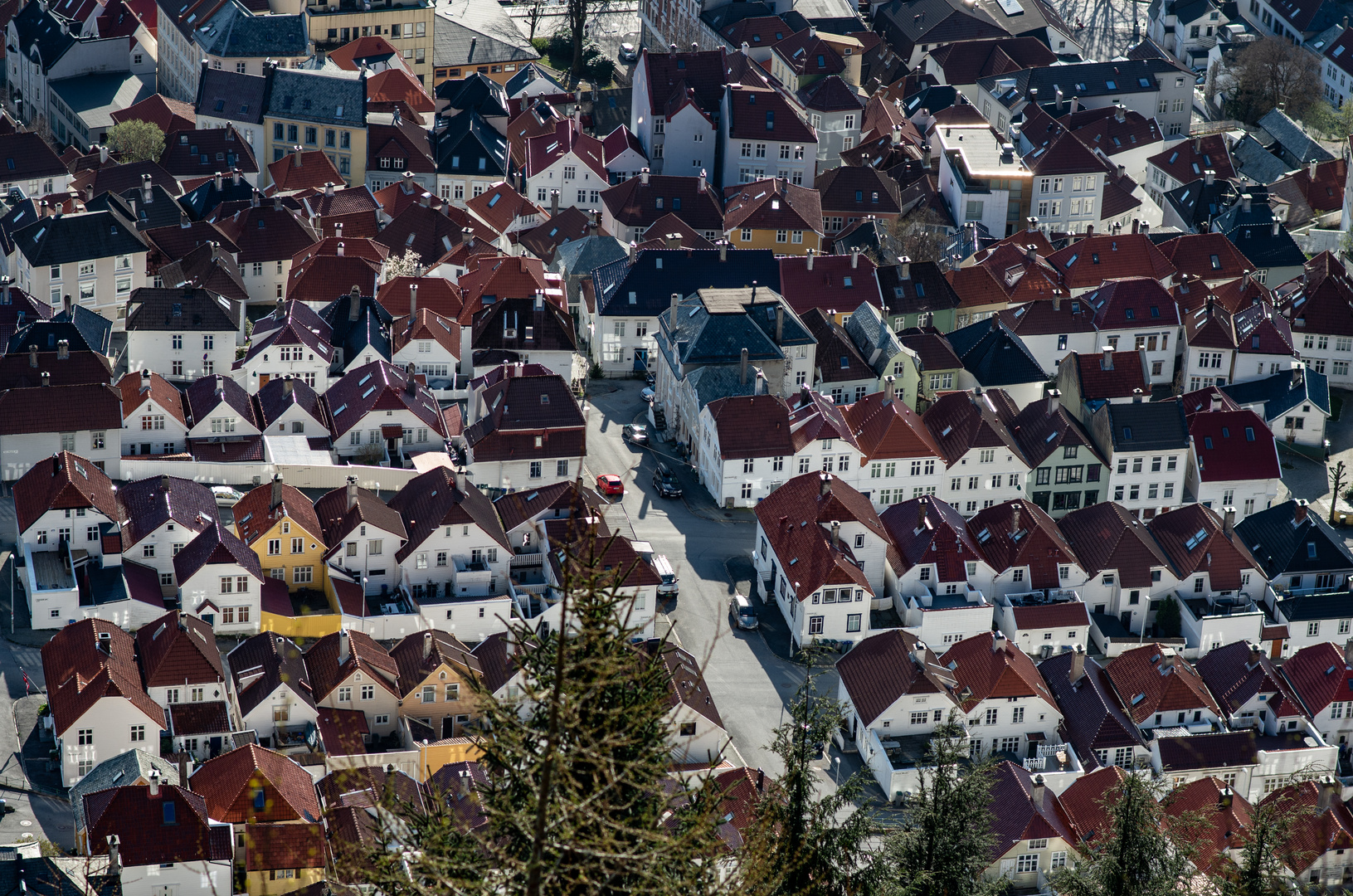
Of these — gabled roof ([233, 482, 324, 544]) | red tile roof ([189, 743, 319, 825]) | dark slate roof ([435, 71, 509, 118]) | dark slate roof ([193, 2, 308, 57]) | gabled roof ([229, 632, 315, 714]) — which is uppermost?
dark slate roof ([193, 2, 308, 57])

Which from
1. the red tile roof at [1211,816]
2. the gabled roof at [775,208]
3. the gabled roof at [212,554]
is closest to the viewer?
the red tile roof at [1211,816]

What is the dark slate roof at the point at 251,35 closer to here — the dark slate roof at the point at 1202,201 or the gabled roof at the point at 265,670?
the dark slate roof at the point at 1202,201

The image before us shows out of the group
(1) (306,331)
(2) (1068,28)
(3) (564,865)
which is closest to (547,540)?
(1) (306,331)

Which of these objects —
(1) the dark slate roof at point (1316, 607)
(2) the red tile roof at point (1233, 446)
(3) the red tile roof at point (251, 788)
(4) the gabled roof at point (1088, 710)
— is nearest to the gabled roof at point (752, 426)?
(4) the gabled roof at point (1088, 710)

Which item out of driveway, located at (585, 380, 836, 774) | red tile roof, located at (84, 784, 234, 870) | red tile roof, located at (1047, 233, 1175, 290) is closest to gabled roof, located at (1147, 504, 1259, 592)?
driveway, located at (585, 380, 836, 774)

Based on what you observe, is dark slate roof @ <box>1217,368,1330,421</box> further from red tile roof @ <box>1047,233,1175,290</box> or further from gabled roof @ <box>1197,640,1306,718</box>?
gabled roof @ <box>1197,640,1306,718</box>

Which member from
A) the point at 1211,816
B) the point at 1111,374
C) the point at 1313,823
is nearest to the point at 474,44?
the point at 1111,374

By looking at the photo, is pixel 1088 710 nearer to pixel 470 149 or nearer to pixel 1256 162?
pixel 470 149
